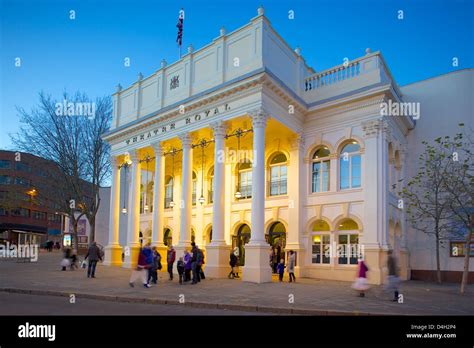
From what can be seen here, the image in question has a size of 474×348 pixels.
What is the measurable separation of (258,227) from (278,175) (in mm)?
5866

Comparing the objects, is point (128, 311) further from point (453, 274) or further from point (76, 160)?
point (76, 160)

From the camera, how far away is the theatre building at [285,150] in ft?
66.7

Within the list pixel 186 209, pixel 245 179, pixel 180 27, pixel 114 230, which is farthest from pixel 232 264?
pixel 180 27

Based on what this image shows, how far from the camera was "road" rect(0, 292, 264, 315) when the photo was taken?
33.7ft

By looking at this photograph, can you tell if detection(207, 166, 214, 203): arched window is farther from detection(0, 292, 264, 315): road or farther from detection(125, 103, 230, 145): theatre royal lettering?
detection(0, 292, 264, 315): road

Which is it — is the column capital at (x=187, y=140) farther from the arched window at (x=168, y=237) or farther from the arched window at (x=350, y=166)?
the arched window at (x=168, y=237)

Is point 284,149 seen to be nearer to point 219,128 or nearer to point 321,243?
point 219,128

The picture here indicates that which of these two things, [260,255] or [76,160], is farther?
[76,160]

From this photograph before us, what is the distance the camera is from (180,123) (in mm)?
24625

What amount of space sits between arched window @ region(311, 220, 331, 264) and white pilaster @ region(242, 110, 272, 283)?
4.27 meters
